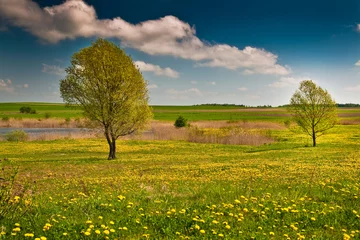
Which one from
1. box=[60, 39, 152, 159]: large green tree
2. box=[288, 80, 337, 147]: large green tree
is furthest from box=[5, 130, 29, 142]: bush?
box=[288, 80, 337, 147]: large green tree

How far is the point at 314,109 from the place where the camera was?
44500mm

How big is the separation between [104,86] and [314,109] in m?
31.0

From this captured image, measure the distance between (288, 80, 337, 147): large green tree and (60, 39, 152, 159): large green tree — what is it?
25.7m

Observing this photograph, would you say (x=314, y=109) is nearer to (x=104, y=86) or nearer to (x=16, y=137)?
(x=104, y=86)

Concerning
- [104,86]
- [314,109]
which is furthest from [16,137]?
[314,109]

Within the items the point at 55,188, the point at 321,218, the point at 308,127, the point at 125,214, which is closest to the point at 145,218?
the point at 125,214

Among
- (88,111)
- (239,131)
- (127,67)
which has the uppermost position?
(127,67)

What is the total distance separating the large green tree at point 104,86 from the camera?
32.2 m

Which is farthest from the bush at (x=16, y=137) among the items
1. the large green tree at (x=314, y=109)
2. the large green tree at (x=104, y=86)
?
the large green tree at (x=314, y=109)

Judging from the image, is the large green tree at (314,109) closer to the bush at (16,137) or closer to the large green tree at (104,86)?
the large green tree at (104,86)

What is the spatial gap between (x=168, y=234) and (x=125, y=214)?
1925mm

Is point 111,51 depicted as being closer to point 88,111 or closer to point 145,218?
point 88,111

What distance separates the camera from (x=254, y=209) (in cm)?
896

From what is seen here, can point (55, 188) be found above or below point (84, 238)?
below
